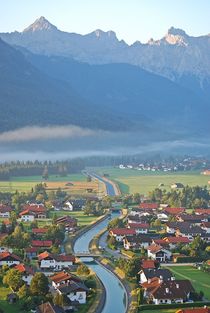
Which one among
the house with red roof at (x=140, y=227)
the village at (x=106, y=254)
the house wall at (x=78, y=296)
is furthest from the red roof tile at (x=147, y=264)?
the house with red roof at (x=140, y=227)

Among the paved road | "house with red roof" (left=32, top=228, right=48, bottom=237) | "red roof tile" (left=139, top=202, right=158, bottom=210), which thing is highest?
the paved road

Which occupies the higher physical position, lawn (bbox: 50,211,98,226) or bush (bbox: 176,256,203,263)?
lawn (bbox: 50,211,98,226)

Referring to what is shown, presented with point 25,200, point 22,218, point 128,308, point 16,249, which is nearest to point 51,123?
point 25,200

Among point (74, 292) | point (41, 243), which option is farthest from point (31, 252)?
point (74, 292)

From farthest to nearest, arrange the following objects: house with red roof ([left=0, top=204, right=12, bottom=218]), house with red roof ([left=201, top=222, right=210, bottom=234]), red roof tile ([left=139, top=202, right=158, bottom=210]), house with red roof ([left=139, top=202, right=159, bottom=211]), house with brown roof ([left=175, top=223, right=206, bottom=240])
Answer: red roof tile ([left=139, top=202, right=158, bottom=210]) < house with red roof ([left=139, top=202, right=159, bottom=211]) < house with red roof ([left=0, top=204, right=12, bottom=218]) < house with red roof ([left=201, top=222, right=210, bottom=234]) < house with brown roof ([left=175, top=223, right=206, bottom=240])

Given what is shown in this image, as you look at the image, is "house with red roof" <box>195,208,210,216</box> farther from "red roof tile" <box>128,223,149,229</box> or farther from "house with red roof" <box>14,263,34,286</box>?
"house with red roof" <box>14,263,34,286</box>

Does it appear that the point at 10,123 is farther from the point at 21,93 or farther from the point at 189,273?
the point at 189,273

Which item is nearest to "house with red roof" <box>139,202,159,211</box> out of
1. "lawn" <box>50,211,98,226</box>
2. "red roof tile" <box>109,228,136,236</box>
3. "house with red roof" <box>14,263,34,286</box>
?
"lawn" <box>50,211,98,226</box>

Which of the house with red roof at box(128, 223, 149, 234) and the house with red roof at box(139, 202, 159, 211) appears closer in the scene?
the house with red roof at box(128, 223, 149, 234)
